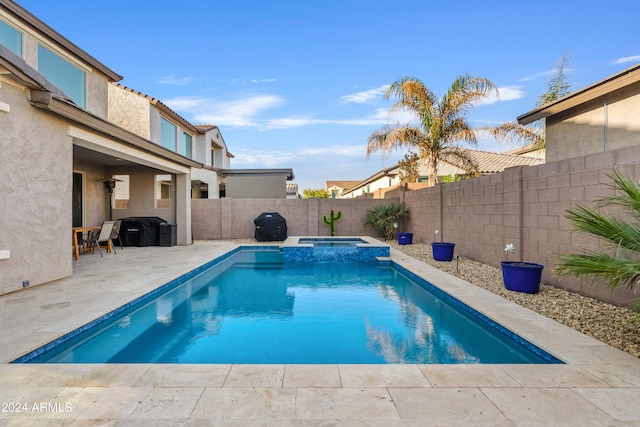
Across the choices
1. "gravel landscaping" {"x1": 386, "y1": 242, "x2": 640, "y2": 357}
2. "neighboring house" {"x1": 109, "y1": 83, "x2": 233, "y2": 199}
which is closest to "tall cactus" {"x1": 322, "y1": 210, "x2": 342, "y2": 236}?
"neighboring house" {"x1": 109, "y1": 83, "x2": 233, "y2": 199}

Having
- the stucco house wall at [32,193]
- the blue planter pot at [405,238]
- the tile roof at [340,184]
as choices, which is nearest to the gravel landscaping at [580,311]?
the blue planter pot at [405,238]

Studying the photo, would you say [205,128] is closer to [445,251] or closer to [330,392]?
[445,251]

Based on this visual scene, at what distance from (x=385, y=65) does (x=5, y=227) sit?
43.4ft

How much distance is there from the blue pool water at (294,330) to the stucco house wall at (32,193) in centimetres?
210

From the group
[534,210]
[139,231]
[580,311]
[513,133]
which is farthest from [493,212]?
[139,231]

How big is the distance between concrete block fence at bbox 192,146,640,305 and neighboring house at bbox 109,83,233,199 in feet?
9.98

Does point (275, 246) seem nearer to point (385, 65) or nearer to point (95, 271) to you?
point (95, 271)

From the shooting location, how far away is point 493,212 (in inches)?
316

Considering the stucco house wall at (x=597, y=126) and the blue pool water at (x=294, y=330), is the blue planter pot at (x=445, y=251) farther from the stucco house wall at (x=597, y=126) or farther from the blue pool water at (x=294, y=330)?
the stucco house wall at (x=597, y=126)

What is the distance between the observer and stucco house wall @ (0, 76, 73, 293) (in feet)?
18.0

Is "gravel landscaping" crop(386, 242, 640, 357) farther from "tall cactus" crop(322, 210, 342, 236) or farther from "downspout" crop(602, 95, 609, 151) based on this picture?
"tall cactus" crop(322, 210, 342, 236)

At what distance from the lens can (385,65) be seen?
47.1 feet

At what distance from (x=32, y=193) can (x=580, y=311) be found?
28.1 feet

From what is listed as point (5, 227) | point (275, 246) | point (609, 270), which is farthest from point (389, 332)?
point (275, 246)
